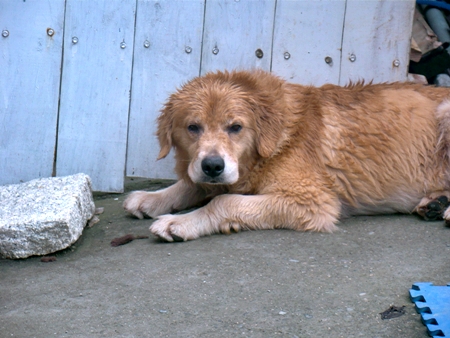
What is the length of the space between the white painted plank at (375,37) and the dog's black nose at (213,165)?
1.76 meters

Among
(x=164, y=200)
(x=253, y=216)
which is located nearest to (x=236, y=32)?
(x=164, y=200)

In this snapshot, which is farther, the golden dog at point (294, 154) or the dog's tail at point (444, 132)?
the dog's tail at point (444, 132)

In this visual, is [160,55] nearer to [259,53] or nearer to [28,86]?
[259,53]

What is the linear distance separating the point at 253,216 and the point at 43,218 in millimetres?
1383

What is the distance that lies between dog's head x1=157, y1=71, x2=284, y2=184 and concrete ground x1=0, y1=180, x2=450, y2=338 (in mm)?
493

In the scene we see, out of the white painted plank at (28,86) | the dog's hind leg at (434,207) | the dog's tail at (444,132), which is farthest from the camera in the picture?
the white painted plank at (28,86)

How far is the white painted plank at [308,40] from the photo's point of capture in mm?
5195

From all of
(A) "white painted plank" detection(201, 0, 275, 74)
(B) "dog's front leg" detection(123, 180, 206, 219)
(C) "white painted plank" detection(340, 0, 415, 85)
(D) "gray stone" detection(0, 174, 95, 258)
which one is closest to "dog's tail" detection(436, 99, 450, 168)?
(C) "white painted plank" detection(340, 0, 415, 85)

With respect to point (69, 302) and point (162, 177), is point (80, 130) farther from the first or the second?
point (69, 302)

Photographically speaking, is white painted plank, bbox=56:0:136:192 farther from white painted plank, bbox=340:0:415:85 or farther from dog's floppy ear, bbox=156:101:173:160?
white painted plank, bbox=340:0:415:85

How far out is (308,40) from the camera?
523 cm

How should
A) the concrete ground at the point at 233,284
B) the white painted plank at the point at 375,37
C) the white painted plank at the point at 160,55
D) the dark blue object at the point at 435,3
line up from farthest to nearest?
the dark blue object at the point at 435,3 → the white painted plank at the point at 375,37 → the white painted plank at the point at 160,55 → the concrete ground at the point at 233,284

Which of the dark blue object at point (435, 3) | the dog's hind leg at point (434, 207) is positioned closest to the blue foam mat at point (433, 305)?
the dog's hind leg at point (434, 207)

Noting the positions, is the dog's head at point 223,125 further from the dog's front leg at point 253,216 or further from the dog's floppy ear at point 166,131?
the dog's front leg at point 253,216
